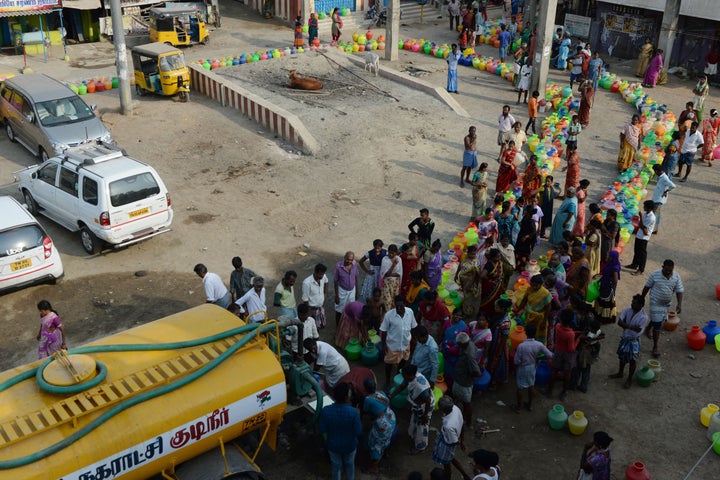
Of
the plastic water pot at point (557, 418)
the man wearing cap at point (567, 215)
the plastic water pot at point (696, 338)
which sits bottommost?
the plastic water pot at point (557, 418)

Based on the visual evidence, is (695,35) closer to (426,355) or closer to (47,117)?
(426,355)

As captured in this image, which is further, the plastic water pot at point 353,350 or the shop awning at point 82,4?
the shop awning at point 82,4

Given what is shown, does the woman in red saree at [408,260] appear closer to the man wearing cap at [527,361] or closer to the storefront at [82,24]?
the man wearing cap at [527,361]

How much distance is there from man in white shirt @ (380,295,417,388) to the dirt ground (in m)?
0.85

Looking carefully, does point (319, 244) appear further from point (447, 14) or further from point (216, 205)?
point (447, 14)

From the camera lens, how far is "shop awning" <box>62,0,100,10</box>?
2600 centimetres

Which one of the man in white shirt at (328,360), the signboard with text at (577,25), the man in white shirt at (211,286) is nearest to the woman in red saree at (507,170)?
the man in white shirt at (211,286)

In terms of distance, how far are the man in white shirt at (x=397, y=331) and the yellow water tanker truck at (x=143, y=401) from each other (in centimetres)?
210

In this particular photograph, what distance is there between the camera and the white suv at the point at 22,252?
11.3 metres

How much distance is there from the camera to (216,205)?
49.6 feet

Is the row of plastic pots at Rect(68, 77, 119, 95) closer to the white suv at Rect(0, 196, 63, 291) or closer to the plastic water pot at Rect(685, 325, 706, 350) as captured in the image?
the white suv at Rect(0, 196, 63, 291)

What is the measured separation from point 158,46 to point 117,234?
1039cm

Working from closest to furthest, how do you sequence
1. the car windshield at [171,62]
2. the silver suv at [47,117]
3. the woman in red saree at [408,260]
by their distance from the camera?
the woman in red saree at [408,260] < the silver suv at [47,117] < the car windshield at [171,62]

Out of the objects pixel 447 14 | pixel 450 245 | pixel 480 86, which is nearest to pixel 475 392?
pixel 450 245
